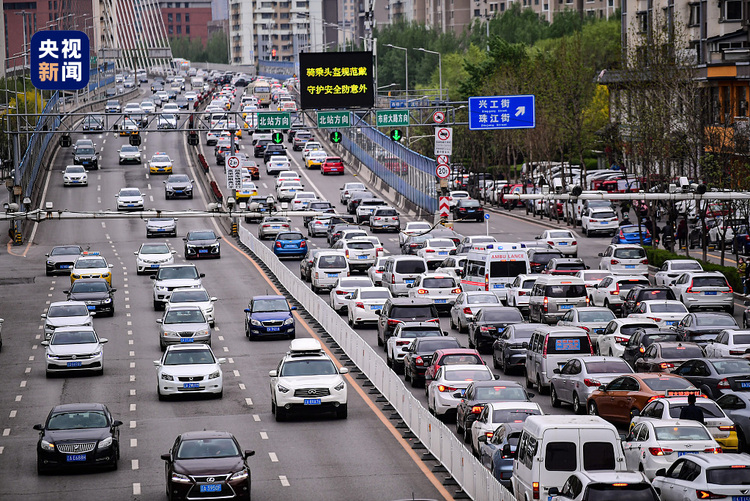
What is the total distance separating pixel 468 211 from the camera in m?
78.9

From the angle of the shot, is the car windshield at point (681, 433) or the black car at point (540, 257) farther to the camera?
the black car at point (540, 257)

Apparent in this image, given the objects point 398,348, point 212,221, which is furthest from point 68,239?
point 398,348

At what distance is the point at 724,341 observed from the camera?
106ft

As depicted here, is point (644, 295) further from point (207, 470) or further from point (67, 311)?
point (207, 470)

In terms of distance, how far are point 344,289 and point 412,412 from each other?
58.7 feet

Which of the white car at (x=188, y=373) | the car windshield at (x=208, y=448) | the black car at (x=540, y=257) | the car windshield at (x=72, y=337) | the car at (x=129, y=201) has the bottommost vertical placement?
the white car at (x=188, y=373)

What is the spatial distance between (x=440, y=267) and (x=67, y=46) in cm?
1686

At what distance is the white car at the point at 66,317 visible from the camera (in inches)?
1593

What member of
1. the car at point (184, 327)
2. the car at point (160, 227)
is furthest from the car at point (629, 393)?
the car at point (160, 227)

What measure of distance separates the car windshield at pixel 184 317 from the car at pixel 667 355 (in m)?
15.1

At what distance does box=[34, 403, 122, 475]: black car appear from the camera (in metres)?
24.6

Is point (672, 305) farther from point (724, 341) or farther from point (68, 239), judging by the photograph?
point (68, 239)

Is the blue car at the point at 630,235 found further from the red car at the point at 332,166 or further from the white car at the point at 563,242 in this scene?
the red car at the point at 332,166

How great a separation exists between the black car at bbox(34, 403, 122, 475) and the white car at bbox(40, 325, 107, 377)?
36.3 feet
